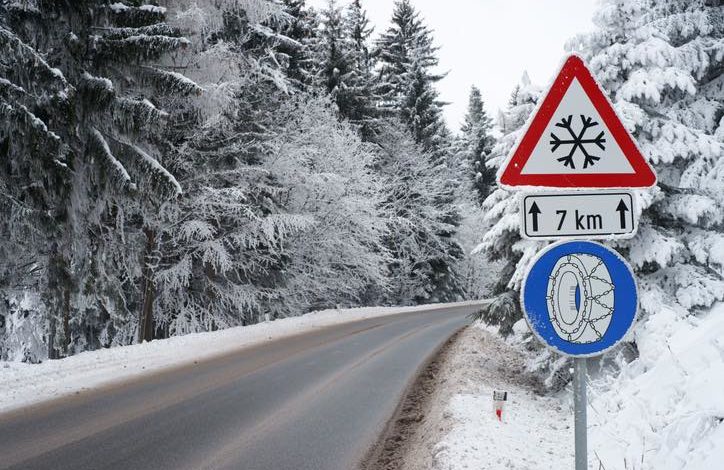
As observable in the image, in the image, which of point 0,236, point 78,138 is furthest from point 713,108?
point 0,236

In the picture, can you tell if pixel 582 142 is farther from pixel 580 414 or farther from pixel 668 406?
pixel 668 406

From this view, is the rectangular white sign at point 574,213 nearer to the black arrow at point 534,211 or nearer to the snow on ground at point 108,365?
the black arrow at point 534,211

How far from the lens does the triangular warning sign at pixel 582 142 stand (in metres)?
2.56

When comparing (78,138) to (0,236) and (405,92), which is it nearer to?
(0,236)

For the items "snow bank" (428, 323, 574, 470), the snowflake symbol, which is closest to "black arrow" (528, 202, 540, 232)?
the snowflake symbol

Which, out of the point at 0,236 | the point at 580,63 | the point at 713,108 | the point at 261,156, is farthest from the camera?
the point at 261,156

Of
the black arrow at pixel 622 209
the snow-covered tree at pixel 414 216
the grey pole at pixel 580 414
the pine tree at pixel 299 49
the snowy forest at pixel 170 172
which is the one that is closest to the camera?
the grey pole at pixel 580 414

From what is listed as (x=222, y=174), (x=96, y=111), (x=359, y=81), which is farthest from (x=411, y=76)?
(x=96, y=111)

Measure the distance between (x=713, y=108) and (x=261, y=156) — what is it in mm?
13827

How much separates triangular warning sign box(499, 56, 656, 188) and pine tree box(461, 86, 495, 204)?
49750mm

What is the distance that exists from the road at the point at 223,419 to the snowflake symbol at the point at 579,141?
158 inches

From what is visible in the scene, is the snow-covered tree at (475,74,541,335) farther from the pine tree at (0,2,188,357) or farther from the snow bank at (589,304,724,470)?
the pine tree at (0,2,188,357)

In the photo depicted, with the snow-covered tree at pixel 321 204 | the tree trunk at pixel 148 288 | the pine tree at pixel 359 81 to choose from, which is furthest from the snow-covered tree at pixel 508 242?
the pine tree at pixel 359 81

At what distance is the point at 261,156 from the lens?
19.2m
